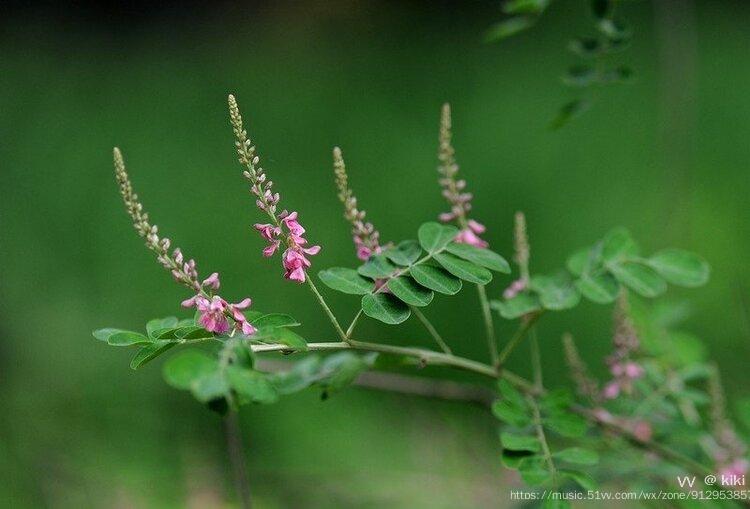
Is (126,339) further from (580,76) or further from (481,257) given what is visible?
(580,76)

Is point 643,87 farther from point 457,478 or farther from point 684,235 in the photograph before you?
point 457,478

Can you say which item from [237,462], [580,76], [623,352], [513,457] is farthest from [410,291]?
[237,462]

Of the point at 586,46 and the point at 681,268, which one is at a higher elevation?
the point at 586,46

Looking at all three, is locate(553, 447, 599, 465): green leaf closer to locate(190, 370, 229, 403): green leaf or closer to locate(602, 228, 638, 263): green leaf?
locate(602, 228, 638, 263): green leaf

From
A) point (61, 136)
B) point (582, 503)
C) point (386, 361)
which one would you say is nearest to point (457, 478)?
point (582, 503)

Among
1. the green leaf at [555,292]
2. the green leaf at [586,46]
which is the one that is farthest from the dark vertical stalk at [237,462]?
the green leaf at [586,46]

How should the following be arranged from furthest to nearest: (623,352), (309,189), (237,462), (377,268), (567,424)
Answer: (309,189) < (237,462) < (623,352) < (567,424) < (377,268)

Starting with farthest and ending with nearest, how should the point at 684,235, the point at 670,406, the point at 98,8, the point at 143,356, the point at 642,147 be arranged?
the point at 98,8 < the point at 642,147 < the point at 684,235 < the point at 670,406 < the point at 143,356
